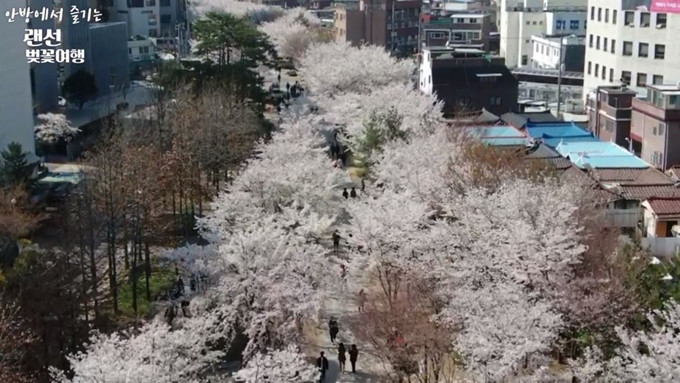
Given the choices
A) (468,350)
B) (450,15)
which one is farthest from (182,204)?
(450,15)

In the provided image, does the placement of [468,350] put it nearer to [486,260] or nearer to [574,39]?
[486,260]

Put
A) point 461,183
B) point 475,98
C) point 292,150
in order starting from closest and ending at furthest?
1. point 461,183
2. point 292,150
3. point 475,98

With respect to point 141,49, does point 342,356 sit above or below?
below

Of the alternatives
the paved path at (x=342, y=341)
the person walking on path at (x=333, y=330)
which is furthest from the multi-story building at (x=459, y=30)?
the person walking on path at (x=333, y=330)

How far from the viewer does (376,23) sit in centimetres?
5794

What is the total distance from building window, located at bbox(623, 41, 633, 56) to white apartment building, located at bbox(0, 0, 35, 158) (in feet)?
74.3

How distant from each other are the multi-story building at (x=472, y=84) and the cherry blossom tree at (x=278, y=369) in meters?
23.8

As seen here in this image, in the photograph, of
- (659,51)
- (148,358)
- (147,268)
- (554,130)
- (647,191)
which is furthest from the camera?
(659,51)

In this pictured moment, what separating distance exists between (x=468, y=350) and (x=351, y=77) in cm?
2604

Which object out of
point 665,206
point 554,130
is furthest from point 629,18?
point 665,206

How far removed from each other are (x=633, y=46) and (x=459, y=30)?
2577 cm

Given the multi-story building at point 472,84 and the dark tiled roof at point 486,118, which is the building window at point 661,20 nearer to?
the multi-story building at point 472,84

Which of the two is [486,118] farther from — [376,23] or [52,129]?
[376,23]

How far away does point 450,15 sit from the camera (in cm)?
6369
